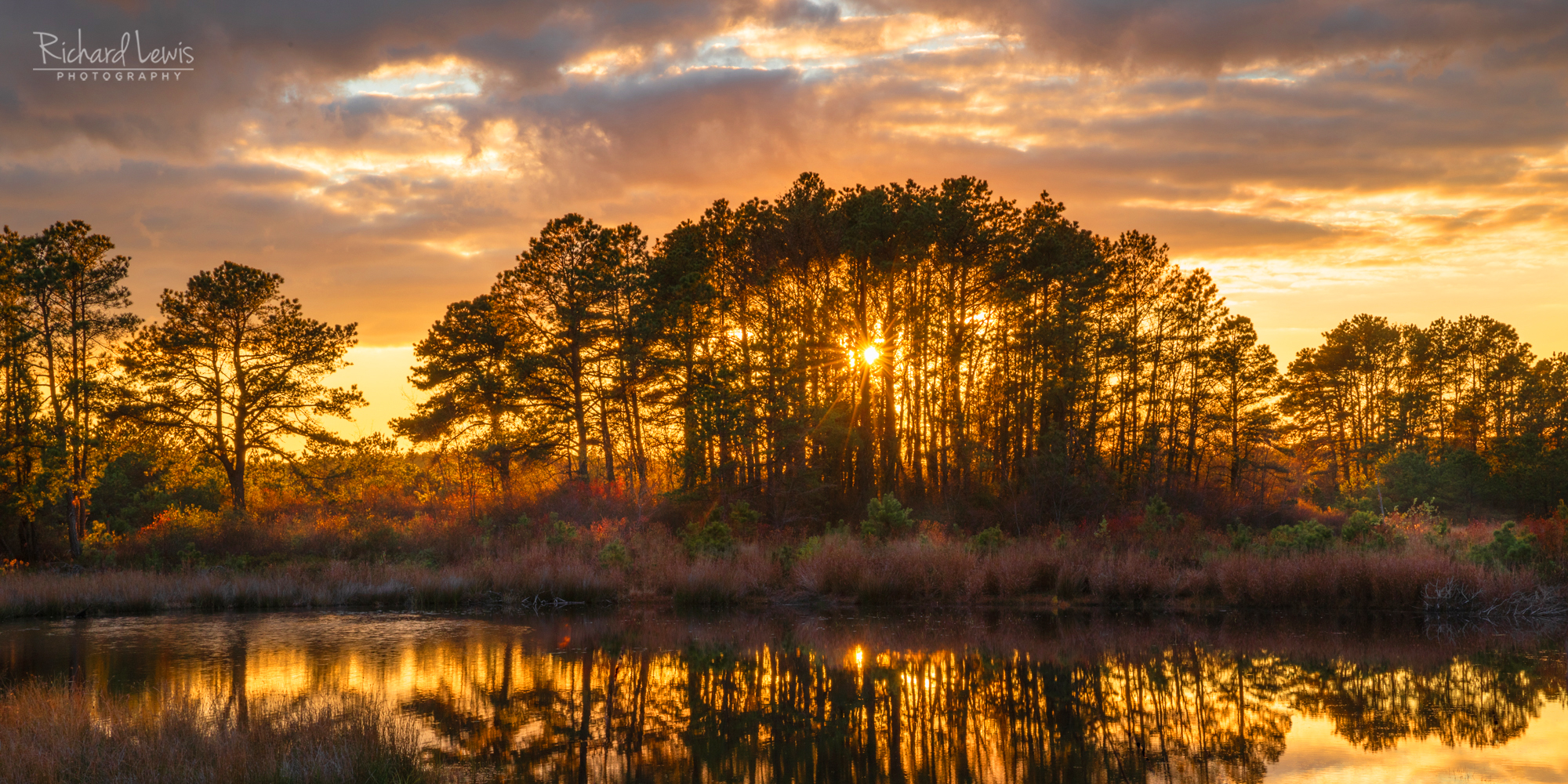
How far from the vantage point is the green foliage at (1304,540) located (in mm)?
23391

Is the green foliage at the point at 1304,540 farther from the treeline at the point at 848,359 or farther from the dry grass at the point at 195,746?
the dry grass at the point at 195,746

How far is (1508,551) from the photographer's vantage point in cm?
2139

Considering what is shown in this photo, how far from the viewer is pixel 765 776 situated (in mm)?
9898

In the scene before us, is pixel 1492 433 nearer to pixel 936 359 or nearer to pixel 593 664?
pixel 936 359

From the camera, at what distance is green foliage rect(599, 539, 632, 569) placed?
86.8 ft

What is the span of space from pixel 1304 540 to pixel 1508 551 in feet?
13.4

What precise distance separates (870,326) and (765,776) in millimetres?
29006

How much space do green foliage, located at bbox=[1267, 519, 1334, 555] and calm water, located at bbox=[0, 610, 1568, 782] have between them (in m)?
3.05

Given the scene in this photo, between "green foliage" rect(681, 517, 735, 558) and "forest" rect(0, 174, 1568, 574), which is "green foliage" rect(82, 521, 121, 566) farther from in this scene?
"green foliage" rect(681, 517, 735, 558)

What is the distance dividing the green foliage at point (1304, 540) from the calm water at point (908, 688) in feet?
10.0

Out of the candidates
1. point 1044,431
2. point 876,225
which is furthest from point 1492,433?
point 876,225

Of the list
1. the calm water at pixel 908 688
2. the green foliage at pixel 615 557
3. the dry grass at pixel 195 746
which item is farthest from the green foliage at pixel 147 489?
the dry grass at pixel 195 746

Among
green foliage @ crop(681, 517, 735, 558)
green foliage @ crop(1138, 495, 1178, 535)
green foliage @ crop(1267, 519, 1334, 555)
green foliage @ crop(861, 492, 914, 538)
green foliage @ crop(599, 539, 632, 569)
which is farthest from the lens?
green foliage @ crop(861, 492, 914, 538)

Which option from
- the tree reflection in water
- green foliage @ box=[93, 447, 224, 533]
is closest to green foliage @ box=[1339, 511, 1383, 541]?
the tree reflection in water
